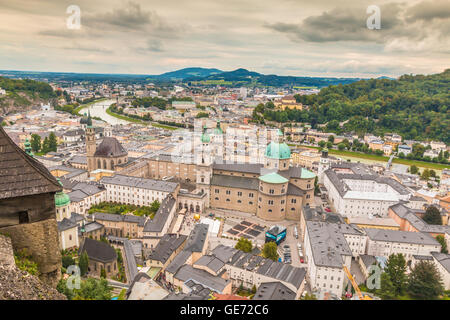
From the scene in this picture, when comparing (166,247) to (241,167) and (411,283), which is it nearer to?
(241,167)

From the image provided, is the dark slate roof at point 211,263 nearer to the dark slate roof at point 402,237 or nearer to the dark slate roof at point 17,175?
the dark slate roof at point 402,237

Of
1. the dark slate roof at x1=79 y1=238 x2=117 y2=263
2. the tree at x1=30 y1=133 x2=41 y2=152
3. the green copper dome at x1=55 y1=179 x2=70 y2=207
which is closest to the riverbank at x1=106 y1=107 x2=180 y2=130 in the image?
the tree at x1=30 y1=133 x2=41 y2=152

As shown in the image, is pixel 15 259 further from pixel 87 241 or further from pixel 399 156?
pixel 399 156

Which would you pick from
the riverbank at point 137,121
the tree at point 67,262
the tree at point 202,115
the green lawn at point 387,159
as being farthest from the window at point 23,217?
the tree at point 202,115

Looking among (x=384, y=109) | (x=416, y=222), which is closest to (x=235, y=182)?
(x=416, y=222)

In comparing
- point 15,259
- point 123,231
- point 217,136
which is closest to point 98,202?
point 123,231
